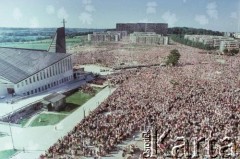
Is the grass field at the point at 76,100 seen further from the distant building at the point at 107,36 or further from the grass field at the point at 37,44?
the grass field at the point at 37,44

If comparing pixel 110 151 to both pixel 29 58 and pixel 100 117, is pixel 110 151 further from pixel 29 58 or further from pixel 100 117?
pixel 29 58

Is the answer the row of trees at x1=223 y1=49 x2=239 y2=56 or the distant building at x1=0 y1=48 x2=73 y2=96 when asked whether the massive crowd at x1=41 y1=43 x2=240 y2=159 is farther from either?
the row of trees at x1=223 y1=49 x2=239 y2=56

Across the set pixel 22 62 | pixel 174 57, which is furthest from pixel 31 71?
pixel 174 57

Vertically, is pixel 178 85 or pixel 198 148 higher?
pixel 178 85

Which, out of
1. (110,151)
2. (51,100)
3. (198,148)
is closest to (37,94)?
(51,100)

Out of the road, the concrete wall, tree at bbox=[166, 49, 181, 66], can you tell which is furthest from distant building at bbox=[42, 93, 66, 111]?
tree at bbox=[166, 49, 181, 66]

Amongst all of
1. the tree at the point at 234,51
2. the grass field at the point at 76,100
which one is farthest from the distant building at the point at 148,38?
the tree at the point at 234,51
